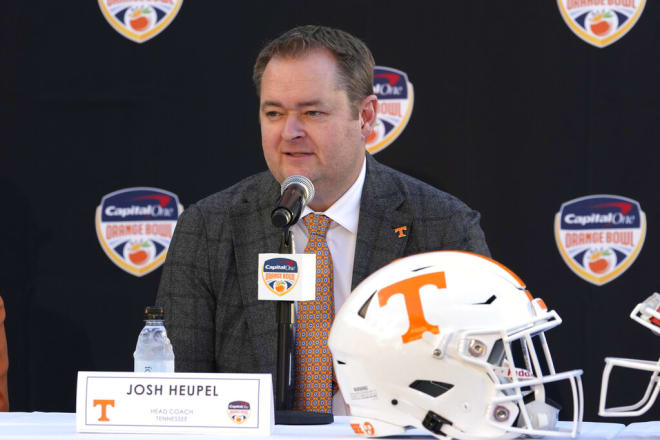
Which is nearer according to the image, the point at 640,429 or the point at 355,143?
the point at 640,429

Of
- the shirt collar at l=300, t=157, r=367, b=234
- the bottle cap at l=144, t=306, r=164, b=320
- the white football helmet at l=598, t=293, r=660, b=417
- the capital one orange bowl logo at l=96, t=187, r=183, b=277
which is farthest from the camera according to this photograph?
the capital one orange bowl logo at l=96, t=187, r=183, b=277

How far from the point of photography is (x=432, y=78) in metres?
3.16

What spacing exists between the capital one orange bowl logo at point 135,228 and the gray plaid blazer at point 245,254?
33.1 inches

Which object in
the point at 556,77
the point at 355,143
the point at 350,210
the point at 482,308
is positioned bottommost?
the point at 482,308

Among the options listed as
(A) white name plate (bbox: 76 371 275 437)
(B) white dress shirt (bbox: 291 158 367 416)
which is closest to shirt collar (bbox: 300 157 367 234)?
(B) white dress shirt (bbox: 291 158 367 416)

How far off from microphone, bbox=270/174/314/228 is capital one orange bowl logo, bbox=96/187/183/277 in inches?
68.4

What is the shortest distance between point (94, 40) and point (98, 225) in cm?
71

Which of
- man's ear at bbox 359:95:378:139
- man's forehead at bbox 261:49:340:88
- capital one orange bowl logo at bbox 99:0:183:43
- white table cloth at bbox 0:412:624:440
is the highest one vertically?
capital one orange bowl logo at bbox 99:0:183:43

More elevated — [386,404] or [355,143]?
[355,143]

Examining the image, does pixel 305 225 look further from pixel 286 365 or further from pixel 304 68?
pixel 286 365

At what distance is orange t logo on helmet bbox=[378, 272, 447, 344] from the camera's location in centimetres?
133

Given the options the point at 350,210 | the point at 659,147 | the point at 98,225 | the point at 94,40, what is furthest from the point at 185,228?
the point at 659,147

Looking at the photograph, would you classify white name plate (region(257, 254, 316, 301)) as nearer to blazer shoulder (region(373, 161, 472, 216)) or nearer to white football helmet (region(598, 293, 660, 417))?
white football helmet (region(598, 293, 660, 417))

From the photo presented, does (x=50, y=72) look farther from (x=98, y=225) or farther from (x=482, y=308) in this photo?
(x=482, y=308)
